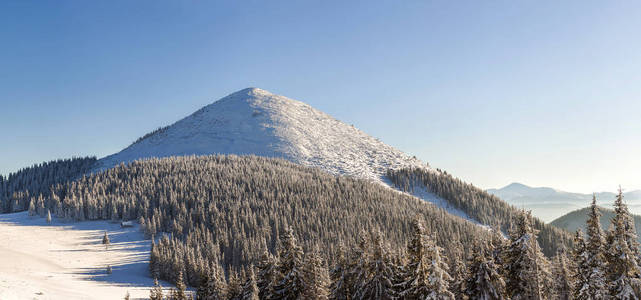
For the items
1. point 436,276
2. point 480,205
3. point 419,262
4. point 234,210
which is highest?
point 419,262

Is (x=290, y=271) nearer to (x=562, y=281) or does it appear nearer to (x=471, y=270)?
(x=471, y=270)

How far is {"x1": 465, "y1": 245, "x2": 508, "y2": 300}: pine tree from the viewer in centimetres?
2817

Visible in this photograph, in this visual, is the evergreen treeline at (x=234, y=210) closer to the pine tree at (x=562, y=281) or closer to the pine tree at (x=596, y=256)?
the pine tree at (x=562, y=281)

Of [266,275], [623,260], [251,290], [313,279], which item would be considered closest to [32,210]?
[251,290]

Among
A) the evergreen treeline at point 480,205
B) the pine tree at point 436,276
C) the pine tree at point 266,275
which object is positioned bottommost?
→ the evergreen treeline at point 480,205

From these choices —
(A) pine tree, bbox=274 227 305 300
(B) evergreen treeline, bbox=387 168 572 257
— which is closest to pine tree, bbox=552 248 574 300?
(A) pine tree, bbox=274 227 305 300

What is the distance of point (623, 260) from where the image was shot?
25.4 m

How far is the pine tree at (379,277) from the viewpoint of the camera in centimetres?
2996

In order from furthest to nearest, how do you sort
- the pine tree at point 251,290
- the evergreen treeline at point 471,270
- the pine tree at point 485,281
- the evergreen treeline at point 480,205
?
the evergreen treeline at point 480,205
the pine tree at point 251,290
the pine tree at point 485,281
the evergreen treeline at point 471,270

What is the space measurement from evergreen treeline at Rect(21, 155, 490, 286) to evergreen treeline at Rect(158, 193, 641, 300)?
2395 inches

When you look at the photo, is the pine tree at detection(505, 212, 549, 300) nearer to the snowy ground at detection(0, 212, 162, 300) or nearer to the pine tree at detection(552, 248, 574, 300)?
the pine tree at detection(552, 248, 574, 300)

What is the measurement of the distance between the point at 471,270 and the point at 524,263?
4.18 m

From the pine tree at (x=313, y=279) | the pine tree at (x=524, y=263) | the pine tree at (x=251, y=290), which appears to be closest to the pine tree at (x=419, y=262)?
the pine tree at (x=524, y=263)

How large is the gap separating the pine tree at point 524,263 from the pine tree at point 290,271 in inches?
706
